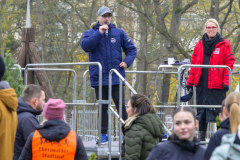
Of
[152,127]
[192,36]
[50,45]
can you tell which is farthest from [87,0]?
[152,127]

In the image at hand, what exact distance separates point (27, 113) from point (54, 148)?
72 centimetres

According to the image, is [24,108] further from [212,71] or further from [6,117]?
[212,71]

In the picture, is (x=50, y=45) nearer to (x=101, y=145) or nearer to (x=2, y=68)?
(x=101, y=145)

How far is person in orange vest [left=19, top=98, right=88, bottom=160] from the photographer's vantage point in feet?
10.4

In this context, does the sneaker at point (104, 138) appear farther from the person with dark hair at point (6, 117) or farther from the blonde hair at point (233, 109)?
the blonde hair at point (233, 109)

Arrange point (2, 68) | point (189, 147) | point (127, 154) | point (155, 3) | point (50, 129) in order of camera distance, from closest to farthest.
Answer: point (189, 147), point (2, 68), point (50, 129), point (127, 154), point (155, 3)

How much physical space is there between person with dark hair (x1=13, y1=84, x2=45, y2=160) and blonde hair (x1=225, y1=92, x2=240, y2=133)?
1.81 meters

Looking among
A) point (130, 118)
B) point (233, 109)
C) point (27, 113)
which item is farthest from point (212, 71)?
point (233, 109)

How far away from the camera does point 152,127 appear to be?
12.7ft

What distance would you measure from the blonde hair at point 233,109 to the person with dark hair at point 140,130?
1184 mm

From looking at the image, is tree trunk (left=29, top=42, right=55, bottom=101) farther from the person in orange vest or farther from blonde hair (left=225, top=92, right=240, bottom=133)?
blonde hair (left=225, top=92, right=240, bottom=133)

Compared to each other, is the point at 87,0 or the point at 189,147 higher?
the point at 87,0

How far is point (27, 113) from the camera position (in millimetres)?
3756

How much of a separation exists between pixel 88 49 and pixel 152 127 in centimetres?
211
